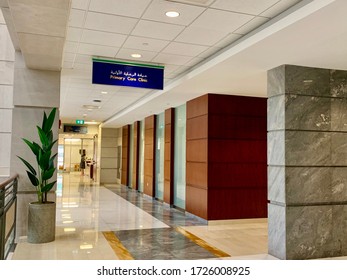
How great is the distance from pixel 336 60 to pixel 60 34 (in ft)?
13.0

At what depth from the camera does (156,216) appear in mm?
8578

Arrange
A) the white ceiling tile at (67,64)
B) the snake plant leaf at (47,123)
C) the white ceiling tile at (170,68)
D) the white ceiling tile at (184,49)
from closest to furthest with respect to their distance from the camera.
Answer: the white ceiling tile at (184,49), the snake plant leaf at (47,123), the white ceiling tile at (67,64), the white ceiling tile at (170,68)

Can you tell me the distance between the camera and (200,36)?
487 centimetres

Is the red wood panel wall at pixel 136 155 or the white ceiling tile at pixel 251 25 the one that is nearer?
the white ceiling tile at pixel 251 25

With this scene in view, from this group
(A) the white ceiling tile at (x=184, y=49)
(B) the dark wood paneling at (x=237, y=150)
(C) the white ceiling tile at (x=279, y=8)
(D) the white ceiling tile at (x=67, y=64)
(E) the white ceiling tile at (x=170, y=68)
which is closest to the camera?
(C) the white ceiling tile at (x=279, y=8)

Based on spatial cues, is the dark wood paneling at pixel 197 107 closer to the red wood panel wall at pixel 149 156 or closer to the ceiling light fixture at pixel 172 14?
the red wood panel wall at pixel 149 156

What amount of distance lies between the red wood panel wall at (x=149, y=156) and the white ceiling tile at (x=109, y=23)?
7779mm

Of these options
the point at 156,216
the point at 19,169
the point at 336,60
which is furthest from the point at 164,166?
the point at 336,60

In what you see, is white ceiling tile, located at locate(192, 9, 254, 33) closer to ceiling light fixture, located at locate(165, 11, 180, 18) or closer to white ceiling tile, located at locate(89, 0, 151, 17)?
ceiling light fixture, located at locate(165, 11, 180, 18)

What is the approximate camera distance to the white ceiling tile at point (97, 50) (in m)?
5.42

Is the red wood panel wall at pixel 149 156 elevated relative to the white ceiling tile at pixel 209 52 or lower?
lower

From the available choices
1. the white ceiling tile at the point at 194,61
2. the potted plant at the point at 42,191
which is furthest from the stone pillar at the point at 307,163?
the potted plant at the point at 42,191

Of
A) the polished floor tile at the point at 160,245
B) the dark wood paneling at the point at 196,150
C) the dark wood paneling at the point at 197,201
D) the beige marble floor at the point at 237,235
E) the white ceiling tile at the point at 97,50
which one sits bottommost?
the beige marble floor at the point at 237,235

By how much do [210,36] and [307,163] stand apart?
8.04 feet
